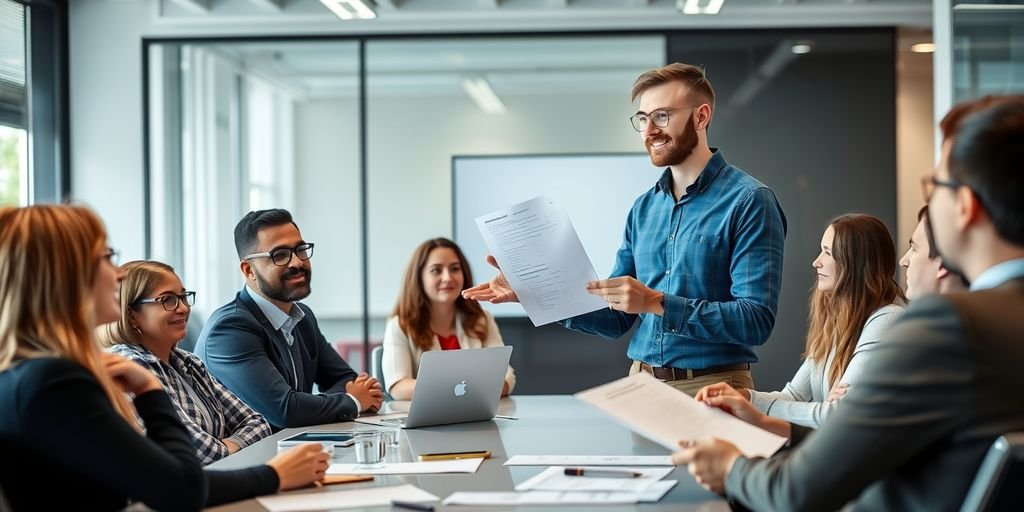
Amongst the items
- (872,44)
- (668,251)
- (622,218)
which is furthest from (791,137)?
(668,251)

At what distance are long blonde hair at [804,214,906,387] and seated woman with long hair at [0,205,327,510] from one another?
6.32 ft

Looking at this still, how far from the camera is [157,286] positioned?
285 cm

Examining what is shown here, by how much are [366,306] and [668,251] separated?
340 cm

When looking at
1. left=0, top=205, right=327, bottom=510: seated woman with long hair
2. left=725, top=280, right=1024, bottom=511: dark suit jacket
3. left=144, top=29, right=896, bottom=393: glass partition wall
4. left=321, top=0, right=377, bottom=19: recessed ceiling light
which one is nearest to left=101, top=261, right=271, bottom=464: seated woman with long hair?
left=0, top=205, right=327, bottom=510: seated woman with long hair

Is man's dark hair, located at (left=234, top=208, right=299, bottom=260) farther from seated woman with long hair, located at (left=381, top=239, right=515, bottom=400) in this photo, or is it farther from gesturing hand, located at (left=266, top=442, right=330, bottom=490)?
gesturing hand, located at (left=266, top=442, right=330, bottom=490)

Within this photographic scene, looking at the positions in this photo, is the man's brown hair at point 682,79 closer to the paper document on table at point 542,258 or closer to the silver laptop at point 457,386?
the paper document on table at point 542,258

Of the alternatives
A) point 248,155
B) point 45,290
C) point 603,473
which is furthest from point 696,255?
point 248,155

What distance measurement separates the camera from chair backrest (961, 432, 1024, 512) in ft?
4.24

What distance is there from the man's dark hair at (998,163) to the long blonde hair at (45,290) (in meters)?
1.38

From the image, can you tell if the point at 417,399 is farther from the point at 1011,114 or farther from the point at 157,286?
the point at 1011,114

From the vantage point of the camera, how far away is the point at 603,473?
207 cm

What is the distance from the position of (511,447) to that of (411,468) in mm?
361

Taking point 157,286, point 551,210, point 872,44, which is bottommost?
point 157,286

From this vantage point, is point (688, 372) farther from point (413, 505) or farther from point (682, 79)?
point (413, 505)
